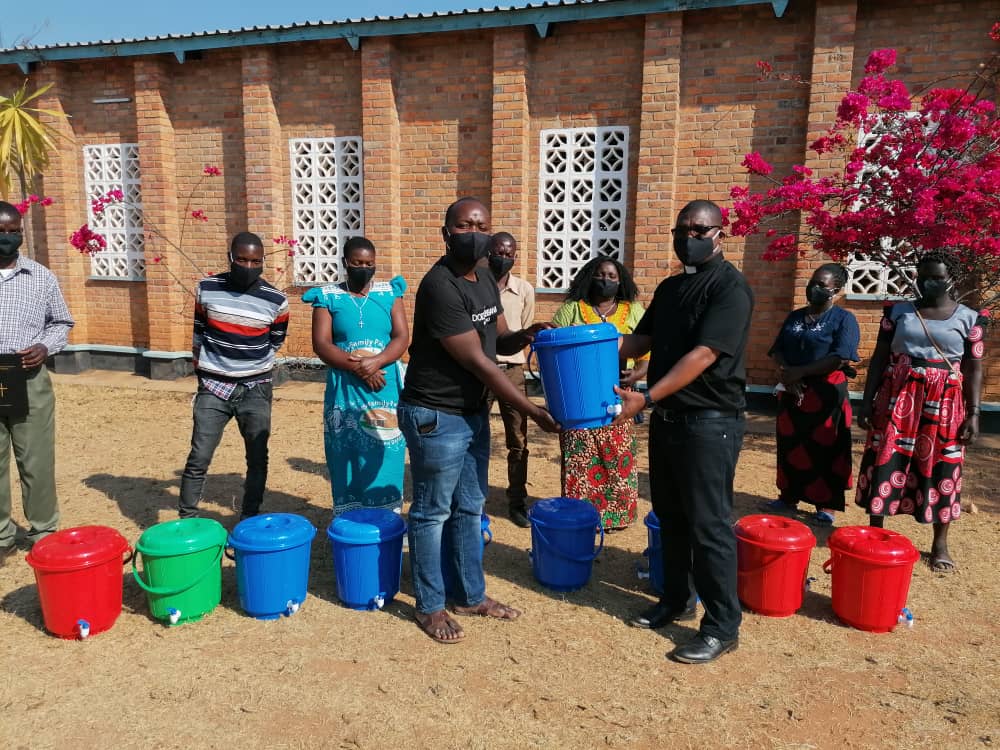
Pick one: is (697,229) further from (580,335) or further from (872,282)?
(872,282)

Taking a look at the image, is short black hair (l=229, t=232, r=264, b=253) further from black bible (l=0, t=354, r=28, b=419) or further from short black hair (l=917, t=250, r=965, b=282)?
short black hair (l=917, t=250, r=965, b=282)

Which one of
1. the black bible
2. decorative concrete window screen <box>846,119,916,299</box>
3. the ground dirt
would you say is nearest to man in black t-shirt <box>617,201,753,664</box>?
the ground dirt

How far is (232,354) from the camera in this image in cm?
457

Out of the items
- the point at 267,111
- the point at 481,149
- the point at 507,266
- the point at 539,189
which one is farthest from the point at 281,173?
the point at 507,266

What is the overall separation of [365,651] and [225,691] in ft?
2.12

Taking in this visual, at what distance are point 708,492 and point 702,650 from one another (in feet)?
2.50

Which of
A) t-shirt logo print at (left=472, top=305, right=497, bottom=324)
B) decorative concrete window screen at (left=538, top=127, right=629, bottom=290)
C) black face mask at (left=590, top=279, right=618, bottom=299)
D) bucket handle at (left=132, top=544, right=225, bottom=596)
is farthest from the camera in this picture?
decorative concrete window screen at (left=538, top=127, right=629, bottom=290)

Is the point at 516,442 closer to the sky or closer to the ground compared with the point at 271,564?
closer to the sky

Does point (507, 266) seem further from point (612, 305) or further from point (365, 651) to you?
point (365, 651)

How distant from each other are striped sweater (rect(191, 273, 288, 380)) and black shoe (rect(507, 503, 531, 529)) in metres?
2.07

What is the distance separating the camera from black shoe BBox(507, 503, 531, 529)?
5160mm

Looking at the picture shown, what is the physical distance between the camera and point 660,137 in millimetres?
8477

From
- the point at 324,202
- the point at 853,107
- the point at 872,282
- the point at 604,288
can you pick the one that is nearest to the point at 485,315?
the point at 604,288

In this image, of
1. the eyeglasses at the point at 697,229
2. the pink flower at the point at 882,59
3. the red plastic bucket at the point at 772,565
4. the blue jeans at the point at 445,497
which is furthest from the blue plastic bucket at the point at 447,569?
the pink flower at the point at 882,59
